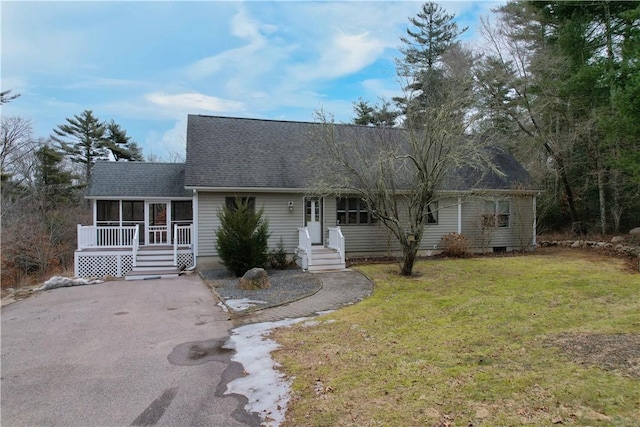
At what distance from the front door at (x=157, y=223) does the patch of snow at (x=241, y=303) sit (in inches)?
309

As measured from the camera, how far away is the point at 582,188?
1888 cm

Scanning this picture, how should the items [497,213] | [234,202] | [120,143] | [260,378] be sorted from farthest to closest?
[120,143]
[497,213]
[234,202]
[260,378]

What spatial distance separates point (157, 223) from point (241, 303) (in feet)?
30.5

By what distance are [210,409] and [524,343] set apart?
422cm

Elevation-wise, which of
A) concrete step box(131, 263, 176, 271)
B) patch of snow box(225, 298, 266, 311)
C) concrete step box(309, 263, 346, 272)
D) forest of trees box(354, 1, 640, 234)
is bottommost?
patch of snow box(225, 298, 266, 311)

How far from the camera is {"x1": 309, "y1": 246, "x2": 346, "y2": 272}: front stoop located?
40.5 feet

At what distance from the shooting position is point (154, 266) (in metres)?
13.2

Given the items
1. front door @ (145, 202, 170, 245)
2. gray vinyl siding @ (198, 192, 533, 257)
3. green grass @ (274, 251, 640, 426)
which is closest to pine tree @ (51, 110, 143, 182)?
front door @ (145, 202, 170, 245)

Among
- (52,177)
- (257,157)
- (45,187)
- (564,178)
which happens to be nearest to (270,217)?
(257,157)

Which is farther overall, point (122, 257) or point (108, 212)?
point (108, 212)

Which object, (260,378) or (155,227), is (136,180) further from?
(260,378)

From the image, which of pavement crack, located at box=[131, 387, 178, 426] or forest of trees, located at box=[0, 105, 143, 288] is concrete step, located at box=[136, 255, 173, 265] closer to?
forest of trees, located at box=[0, 105, 143, 288]

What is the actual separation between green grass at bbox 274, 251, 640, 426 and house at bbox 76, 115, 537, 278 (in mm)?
4723

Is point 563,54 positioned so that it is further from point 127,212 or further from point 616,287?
point 127,212
